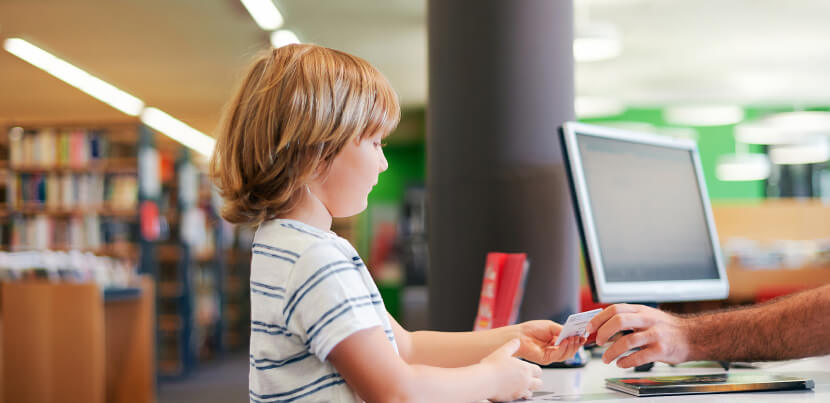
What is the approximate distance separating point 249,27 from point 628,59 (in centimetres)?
379

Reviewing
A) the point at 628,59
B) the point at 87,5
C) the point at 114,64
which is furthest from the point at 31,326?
the point at 628,59

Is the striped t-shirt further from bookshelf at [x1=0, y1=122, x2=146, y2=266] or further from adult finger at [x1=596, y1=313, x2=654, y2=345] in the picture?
bookshelf at [x1=0, y1=122, x2=146, y2=266]

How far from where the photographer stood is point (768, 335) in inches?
46.4

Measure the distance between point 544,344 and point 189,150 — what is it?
21.2 feet

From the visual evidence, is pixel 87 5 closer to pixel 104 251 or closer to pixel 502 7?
pixel 104 251

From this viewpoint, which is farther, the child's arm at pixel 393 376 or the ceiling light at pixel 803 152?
the ceiling light at pixel 803 152

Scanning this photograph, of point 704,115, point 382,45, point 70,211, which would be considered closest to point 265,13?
point 382,45

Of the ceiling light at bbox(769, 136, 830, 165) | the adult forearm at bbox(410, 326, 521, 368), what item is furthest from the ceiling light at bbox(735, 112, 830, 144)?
the adult forearm at bbox(410, 326, 521, 368)

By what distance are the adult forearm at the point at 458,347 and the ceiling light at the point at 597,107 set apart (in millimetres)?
7591

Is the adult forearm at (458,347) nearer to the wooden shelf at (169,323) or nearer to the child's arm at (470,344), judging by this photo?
the child's arm at (470,344)

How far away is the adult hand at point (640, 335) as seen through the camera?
1100mm

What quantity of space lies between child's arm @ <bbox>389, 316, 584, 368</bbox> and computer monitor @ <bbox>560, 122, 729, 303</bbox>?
18 cm

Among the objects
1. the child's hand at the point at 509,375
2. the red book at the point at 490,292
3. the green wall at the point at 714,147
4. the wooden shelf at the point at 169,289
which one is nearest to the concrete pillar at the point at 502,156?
the red book at the point at 490,292

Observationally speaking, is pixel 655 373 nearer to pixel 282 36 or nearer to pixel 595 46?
pixel 595 46
